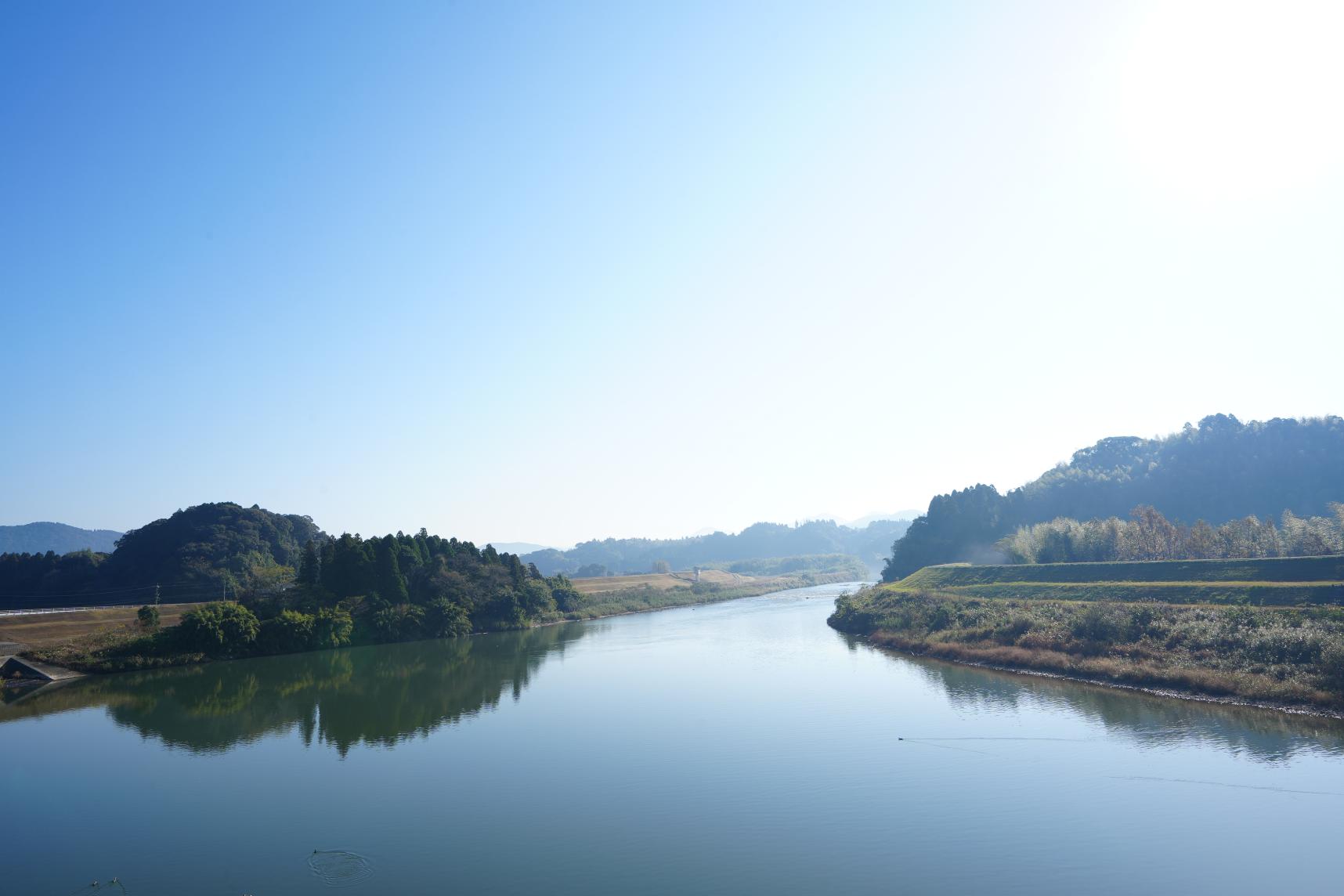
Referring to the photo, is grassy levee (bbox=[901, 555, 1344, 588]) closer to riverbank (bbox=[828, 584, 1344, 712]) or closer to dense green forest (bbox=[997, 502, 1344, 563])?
dense green forest (bbox=[997, 502, 1344, 563])

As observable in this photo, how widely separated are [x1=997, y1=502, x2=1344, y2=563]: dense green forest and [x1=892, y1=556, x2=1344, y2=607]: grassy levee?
529 centimetres

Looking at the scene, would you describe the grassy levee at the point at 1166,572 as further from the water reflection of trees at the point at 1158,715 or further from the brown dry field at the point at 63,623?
the brown dry field at the point at 63,623

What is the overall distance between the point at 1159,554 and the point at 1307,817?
46.4 metres

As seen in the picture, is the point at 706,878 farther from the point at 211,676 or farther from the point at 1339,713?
the point at 211,676

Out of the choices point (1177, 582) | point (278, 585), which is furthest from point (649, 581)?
point (1177, 582)

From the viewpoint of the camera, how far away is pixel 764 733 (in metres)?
24.7

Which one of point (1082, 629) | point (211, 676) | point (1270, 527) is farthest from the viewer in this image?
point (1270, 527)

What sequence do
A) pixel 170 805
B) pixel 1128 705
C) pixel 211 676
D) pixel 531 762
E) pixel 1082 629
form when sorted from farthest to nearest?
1. pixel 211 676
2. pixel 1082 629
3. pixel 1128 705
4. pixel 531 762
5. pixel 170 805

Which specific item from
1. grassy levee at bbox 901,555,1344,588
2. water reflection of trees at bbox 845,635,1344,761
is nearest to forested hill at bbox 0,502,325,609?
water reflection of trees at bbox 845,635,1344,761

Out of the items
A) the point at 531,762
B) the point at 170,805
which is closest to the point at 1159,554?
the point at 531,762

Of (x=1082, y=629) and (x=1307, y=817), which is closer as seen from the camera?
(x=1307, y=817)

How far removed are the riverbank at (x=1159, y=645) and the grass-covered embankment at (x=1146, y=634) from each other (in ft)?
0.16

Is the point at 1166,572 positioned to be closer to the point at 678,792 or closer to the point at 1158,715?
the point at 1158,715

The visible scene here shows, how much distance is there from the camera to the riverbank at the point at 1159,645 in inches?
983
